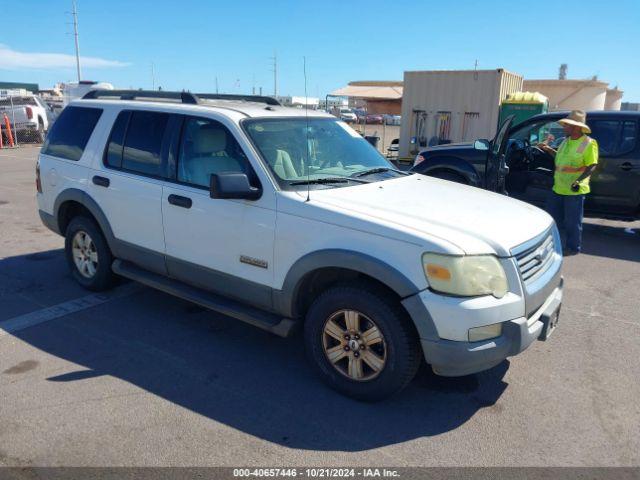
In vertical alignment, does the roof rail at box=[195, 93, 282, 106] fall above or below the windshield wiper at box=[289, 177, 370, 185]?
Result: above

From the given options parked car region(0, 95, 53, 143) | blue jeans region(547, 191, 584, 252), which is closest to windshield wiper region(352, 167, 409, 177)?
blue jeans region(547, 191, 584, 252)

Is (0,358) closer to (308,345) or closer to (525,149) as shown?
(308,345)

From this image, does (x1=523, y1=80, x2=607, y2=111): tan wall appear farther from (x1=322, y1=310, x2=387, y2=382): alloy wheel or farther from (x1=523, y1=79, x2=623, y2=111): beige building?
(x1=322, y1=310, x2=387, y2=382): alloy wheel

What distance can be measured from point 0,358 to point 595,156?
6.71 meters

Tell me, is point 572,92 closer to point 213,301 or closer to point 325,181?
point 325,181

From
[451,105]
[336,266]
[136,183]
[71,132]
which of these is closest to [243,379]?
[336,266]

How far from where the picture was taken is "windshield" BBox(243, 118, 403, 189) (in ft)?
12.6

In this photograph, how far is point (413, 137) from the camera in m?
15.9

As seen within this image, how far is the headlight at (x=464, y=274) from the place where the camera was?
295 centimetres

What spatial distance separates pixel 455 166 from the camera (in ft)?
26.2

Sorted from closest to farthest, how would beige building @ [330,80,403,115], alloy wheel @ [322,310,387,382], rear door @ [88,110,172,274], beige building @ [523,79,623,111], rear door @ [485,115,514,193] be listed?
alloy wheel @ [322,310,387,382], rear door @ [88,110,172,274], rear door @ [485,115,514,193], beige building @ [523,79,623,111], beige building @ [330,80,403,115]

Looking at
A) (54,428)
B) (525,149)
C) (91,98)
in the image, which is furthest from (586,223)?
(54,428)

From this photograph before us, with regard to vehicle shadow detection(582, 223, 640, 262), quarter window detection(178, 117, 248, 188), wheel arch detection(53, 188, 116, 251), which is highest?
quarter window detection(178, 117, 248, 188)

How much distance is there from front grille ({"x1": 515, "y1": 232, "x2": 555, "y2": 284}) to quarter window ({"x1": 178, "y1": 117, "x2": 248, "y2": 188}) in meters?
1.94
